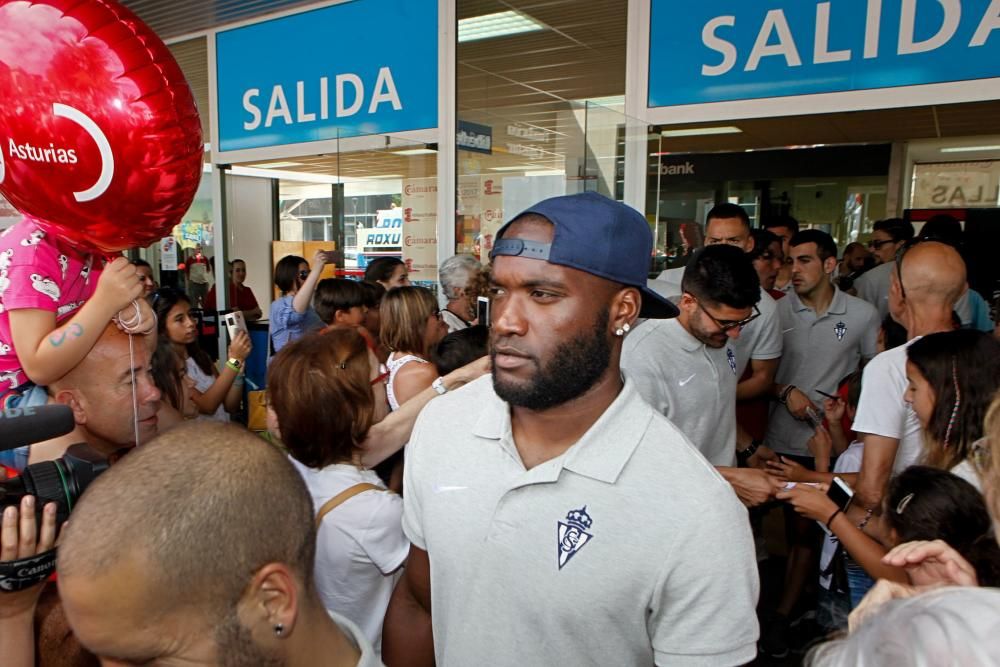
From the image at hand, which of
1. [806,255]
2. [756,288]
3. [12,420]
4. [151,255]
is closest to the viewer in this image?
[12,420]

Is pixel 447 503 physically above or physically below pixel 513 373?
below

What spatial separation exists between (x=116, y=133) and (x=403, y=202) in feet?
14.5

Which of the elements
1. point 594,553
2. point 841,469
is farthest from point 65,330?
point 841,469

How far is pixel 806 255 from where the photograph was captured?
12.7 feet

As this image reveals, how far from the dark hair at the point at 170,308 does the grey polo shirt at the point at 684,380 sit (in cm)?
257

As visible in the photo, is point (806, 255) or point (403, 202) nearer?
point (806, 255)

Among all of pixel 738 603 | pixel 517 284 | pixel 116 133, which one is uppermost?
pixel 116 133

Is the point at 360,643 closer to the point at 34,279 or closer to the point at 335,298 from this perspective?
the point at 34,279

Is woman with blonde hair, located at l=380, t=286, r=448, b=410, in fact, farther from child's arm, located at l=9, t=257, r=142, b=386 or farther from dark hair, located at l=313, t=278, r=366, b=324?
child's arm, located at l=9, t=257, r=142, b=386

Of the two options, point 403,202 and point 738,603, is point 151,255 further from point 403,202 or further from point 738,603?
point 738,603

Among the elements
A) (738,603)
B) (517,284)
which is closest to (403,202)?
(517,284)

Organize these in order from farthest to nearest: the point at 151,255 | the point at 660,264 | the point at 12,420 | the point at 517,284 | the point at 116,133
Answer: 1. the point at 151,255
2. the point at 660,264
3. the point at 116,133
4. the point at 517,284
5. the point at 12,420

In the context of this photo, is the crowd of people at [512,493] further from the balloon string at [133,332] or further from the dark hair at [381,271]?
the dark hair at [381,271]

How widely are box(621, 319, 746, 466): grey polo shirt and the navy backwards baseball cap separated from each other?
1153mm
